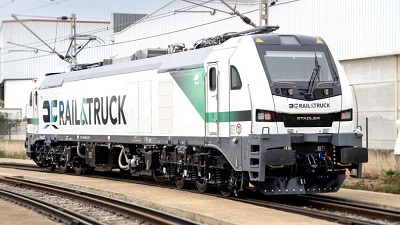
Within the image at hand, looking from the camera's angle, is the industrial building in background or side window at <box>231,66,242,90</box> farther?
the industrial building in background

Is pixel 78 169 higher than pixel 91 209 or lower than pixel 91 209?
higher

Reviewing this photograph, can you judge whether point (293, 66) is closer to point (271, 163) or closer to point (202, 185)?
point (271, 163)

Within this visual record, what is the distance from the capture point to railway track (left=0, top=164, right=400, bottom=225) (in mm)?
14188

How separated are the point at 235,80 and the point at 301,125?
178 cm

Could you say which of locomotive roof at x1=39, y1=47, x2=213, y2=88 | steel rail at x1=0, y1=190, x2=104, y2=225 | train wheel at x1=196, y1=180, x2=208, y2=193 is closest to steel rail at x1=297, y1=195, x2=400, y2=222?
train wheel at x1=196, y1=180, x2=208, y2=193

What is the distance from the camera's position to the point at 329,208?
53.4ft

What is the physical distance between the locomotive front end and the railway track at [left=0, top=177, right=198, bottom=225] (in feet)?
8.93

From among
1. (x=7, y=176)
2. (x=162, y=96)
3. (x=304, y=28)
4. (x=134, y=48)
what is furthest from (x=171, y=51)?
(x=134, y=48)

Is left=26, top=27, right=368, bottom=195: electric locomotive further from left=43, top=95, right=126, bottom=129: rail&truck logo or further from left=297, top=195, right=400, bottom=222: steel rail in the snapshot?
left=43, top=95, right=126, bottom=129: rail&truck logo

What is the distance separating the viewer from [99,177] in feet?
88.3

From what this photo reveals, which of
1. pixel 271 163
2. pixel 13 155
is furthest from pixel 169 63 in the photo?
pixel 13 155

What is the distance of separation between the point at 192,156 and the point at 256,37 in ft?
12.0

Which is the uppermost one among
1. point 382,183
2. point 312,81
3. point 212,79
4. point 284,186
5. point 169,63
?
point 169,63

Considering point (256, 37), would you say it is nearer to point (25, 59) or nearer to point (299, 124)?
point (299, 124)
